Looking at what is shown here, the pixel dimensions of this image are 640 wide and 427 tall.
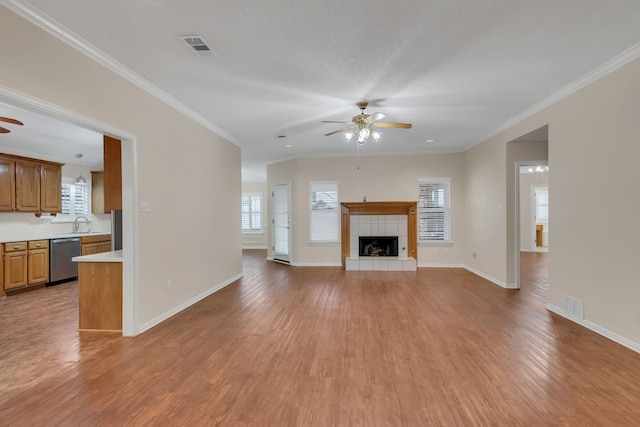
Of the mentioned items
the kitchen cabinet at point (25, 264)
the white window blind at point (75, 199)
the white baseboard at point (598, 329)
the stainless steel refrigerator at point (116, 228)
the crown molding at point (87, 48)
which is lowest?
the white baseboard at point (598, 329)

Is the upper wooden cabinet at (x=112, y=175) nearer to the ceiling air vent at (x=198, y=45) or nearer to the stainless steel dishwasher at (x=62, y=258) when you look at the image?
the ceiling air vent at (x=198, y=45)

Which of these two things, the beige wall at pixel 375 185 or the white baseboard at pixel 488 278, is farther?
the beige wall at pixel 375 185

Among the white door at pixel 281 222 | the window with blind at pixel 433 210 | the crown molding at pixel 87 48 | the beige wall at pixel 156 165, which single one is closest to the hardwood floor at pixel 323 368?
the beige wall at pixel 156 165

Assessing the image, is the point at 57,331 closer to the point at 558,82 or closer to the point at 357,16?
the point at 357,16

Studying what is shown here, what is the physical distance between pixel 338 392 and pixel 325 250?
16.8ft

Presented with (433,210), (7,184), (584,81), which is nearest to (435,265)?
(433,210)

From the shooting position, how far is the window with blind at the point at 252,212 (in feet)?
35.5

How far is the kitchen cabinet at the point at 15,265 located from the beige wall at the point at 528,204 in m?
12.7

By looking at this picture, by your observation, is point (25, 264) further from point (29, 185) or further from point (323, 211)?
point (323, 211)

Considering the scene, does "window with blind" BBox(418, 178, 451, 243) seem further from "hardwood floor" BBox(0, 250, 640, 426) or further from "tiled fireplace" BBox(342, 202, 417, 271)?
"hardwood floor" BBox(0, 250, 640, 426)

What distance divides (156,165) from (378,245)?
5.10 m

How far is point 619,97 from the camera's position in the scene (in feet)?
9.36

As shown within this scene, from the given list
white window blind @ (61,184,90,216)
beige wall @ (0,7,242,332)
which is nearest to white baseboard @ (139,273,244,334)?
beige wall @ (0,7,242,332)

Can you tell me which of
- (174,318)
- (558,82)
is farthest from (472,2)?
(174,318)
